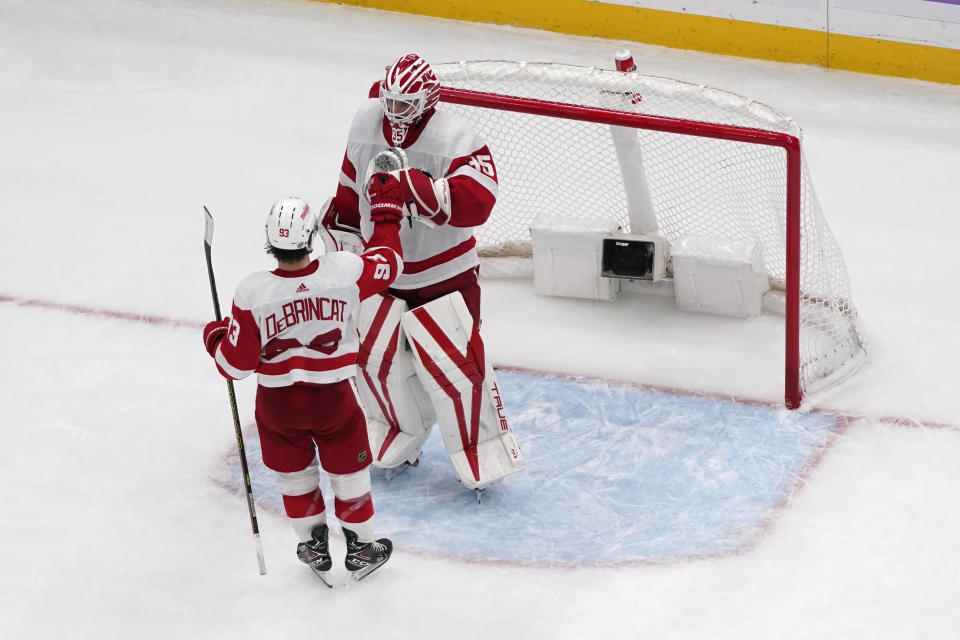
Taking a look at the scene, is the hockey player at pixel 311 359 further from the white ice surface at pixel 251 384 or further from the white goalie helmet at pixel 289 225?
the white ice surface at pixel 251 384

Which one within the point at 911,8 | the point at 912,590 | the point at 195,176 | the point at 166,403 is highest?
the point at 911,8

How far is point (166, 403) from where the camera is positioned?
4508mm

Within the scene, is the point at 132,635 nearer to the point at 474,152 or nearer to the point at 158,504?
the point at 158,504

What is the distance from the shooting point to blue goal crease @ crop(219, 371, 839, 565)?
3807 mm

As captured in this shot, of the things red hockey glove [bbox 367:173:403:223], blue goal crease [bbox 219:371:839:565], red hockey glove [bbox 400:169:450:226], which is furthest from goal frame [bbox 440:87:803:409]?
red hockey glove [bbox 367:173:403:223]

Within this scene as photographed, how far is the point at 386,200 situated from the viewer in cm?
356

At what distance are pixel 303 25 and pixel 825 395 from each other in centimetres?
378

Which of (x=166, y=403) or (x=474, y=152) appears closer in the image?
(x=474, y=152)

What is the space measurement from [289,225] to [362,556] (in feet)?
2.93

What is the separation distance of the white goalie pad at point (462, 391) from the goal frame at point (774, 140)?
32.4 inches

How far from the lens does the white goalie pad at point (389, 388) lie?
3.92 metres

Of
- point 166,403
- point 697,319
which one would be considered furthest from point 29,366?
point 697,319

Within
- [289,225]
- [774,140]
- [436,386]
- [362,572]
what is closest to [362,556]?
[362,572]

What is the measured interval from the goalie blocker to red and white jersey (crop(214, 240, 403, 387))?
1.46 ft
